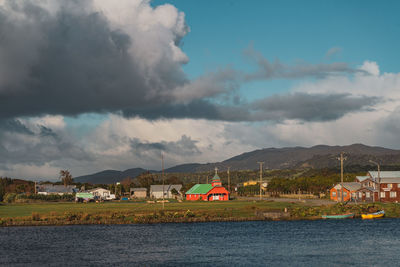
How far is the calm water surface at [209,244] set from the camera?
5805 centimetres

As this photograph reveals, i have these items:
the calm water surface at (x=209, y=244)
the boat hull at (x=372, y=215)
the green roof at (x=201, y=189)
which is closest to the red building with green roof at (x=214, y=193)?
the green roof at (x=201, y=189)

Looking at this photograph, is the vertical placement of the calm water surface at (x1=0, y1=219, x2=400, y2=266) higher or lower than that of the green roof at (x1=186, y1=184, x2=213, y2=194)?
lower

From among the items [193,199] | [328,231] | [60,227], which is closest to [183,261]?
[328,231]

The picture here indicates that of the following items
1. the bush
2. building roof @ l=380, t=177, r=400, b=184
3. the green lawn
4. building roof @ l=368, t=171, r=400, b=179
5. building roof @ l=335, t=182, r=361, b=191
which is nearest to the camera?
the green lawn

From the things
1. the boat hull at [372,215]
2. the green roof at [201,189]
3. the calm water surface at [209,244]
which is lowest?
the calm water surface at [209,244]

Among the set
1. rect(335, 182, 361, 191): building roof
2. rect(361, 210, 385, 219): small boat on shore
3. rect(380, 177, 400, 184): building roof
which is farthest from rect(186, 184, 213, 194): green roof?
rect(361, 210, 385, 219): small boat on shore

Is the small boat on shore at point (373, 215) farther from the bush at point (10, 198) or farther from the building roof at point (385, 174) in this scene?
the bush at point (10, 198)

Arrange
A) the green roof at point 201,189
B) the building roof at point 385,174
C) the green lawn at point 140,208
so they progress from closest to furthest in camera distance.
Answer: the green lawn at point 140,208 < the building roof at point 385,174 < the green roof at point 201,189

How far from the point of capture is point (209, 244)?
70.3 m

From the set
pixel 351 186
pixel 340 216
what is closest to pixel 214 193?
pixel 351 186

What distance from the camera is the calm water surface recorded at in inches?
2285

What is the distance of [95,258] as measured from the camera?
60188mm

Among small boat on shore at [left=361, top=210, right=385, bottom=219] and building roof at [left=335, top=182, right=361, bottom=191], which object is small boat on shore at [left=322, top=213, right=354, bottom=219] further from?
building roof at [left=335, top=182, right=361, bottom=191]

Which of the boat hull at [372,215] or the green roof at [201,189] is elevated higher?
the green roof at [201,189]
